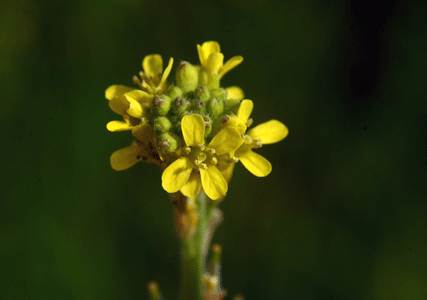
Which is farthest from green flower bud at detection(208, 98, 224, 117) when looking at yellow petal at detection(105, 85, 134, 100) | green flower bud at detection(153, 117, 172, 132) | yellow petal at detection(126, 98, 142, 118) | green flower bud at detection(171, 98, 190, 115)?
yellow petal at detection(105, 85, 134, 100)

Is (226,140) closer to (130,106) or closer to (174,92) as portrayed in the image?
(174,92)

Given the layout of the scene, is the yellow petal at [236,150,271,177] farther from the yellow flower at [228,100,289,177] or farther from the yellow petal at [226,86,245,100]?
the yellow petal at [226,86,245,100]

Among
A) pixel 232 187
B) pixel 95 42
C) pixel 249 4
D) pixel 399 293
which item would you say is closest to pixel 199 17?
pixel 249 4

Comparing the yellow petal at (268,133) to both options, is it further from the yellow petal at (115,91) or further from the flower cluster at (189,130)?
the yellow petal at (115,91)

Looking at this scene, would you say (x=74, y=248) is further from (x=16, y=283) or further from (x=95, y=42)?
(x=95, y=42)

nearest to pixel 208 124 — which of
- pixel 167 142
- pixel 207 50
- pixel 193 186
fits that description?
pixel 167 142

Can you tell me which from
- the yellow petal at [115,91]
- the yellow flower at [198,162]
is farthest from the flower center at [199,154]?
the yellow petal at [115,91]
